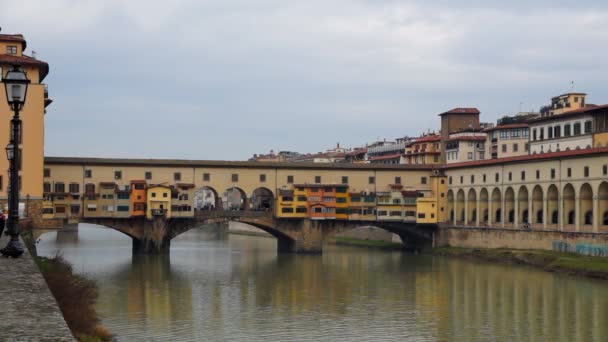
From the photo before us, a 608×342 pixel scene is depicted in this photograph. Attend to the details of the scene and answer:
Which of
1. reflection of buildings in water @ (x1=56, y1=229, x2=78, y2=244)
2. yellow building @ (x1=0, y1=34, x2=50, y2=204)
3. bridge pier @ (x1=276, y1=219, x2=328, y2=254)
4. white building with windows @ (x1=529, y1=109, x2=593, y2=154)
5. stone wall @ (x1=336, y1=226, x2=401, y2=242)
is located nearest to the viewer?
yellow building @ (x1=0, y1=34, x2=50, y2=204)

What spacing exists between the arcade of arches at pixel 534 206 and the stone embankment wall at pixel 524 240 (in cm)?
65

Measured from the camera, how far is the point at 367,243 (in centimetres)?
8619

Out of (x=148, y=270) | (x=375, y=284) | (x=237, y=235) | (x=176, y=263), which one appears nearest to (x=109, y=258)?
(x=176, y=263)

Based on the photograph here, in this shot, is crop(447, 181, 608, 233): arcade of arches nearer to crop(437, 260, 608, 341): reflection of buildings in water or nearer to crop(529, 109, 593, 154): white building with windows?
crop(437, 260, 608, 341): reflection of buildings in water

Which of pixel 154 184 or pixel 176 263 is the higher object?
pixel 154 184

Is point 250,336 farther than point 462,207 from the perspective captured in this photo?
No

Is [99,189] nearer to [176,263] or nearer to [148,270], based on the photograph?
[176,263]

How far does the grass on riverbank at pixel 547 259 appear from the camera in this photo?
2005 inches

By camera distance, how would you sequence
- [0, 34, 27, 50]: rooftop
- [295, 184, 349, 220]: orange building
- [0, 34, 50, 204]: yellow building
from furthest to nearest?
[295, 184, 349, 220]: orange building, [0, 34, 50, 204]: yellow building, [0, 34, 27, 50]: rooftop

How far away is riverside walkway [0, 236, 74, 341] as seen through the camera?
947 cm

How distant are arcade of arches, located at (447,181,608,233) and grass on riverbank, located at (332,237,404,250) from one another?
6955mm

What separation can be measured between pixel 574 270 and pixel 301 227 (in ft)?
86.5

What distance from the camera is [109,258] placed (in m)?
64.2

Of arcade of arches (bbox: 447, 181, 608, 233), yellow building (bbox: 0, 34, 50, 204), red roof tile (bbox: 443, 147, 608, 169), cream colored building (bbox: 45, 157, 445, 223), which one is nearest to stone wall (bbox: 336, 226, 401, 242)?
cream colored building (bbox: 45, 157, 445, 223)
